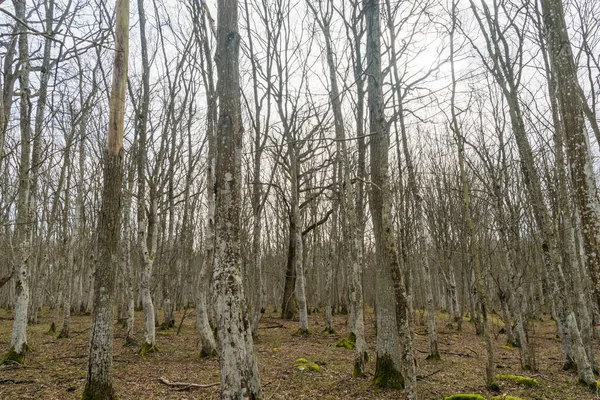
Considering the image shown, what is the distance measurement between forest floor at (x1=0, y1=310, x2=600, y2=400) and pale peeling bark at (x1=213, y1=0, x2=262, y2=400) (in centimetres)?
225

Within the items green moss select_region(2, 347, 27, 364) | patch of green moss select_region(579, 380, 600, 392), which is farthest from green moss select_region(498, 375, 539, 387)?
green moss select_region(2, 347, 27, 364)

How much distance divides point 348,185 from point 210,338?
17.2 ft

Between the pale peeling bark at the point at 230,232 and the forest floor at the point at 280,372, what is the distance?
7.40ft

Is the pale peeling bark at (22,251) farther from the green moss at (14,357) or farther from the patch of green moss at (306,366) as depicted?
the patch of green moss at (306,366)

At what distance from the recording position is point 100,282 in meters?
5.15

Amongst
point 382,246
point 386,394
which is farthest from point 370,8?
point 386,394

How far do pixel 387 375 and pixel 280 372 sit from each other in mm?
2395

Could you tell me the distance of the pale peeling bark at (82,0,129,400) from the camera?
499 cm

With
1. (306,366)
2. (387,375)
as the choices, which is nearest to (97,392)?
(306,366)

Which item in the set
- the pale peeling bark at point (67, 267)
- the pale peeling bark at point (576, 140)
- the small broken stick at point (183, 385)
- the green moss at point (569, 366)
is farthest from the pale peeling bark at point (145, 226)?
the green moss at point (569, 366)

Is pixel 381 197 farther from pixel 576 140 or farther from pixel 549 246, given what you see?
pixel 549 246

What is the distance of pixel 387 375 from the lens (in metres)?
5.91

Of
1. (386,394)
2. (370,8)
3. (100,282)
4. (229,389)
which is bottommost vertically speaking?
(386,394)

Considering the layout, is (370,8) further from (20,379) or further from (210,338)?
(20,379)
